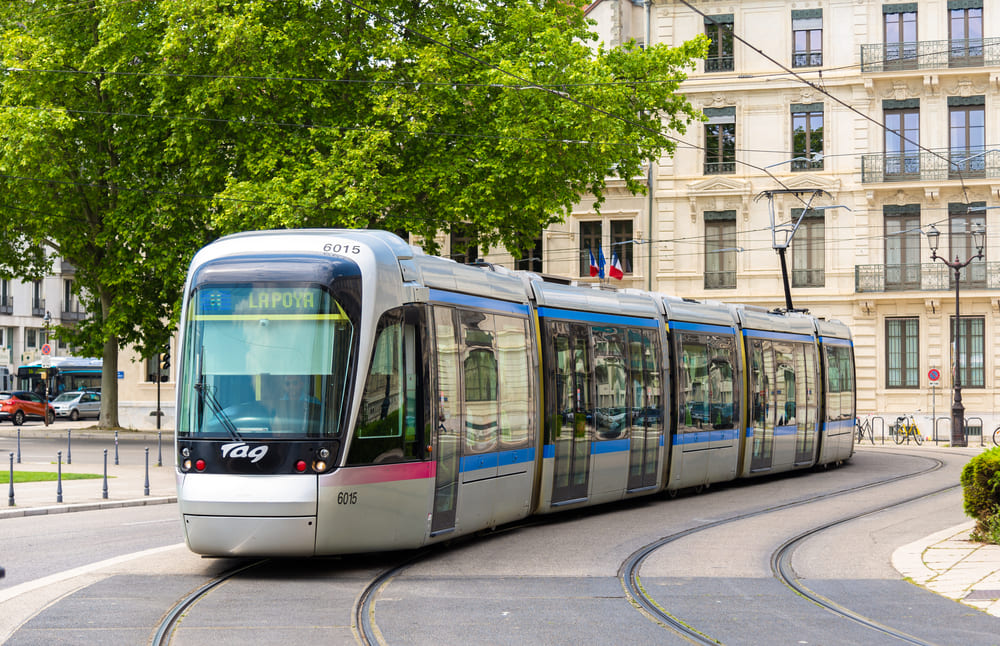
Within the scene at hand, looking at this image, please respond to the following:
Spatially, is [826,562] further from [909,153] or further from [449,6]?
[909,153]

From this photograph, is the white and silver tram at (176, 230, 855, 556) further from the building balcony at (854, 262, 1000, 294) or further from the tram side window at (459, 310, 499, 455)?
the building balcony at (854, 262, 1000, 294)

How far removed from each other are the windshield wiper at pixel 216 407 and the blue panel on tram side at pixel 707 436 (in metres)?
9.69

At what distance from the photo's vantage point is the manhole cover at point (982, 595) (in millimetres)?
10656

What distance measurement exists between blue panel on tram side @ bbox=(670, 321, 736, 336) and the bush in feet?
21.8

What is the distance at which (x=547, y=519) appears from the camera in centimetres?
1731

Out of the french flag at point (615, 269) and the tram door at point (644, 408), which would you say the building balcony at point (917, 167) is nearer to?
the french flag at point (615, 269)

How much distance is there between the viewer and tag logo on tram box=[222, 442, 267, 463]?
1158cm

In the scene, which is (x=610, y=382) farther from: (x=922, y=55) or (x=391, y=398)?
(x=922, y=55)

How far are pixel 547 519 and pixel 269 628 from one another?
8.43m

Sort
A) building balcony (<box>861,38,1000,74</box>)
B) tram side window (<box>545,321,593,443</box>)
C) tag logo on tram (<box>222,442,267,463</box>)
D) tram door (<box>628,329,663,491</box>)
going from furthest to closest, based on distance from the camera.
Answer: building balcony (<box>861,38,1000,74</box>)
tram door (<box>628,329,663,491</box>)
tram side window (<box>545,321,593,443</box>)
tag logo on tram (<box>222,442,267,463</box>)

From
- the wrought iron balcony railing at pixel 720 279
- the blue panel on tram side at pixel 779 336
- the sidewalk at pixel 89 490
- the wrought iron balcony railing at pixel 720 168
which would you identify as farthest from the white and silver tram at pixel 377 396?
the wrought iron balcony railing at pixel 720 168

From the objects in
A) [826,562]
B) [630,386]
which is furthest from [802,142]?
[826,562]

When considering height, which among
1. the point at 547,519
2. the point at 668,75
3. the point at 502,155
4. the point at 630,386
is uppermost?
the point at 668,75

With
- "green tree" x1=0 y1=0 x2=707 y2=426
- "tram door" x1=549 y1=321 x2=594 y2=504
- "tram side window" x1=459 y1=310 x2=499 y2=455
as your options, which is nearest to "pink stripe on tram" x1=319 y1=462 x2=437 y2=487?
"tram side window" x1=459 y1=310 x2=499 y2=455
